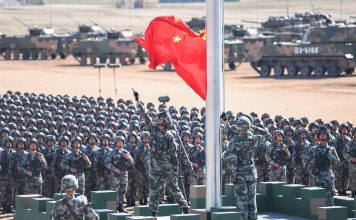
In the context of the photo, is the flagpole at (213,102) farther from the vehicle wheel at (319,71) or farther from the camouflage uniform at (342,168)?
the vehicle wheel at (319,71)

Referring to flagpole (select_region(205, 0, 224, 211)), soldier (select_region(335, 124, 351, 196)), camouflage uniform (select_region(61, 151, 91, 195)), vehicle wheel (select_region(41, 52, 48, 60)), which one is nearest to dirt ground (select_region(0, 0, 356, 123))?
vehicle wheel (select_region(41, 52, 48, 60))

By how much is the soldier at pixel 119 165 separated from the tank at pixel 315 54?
26.6m

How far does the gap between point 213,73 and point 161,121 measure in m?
2.17

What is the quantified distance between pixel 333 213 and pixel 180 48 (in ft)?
8.72

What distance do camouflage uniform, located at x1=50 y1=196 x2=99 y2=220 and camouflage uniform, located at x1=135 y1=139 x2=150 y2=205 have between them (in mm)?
7730

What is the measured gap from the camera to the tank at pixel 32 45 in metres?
61.0

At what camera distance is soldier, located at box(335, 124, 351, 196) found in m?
19.8

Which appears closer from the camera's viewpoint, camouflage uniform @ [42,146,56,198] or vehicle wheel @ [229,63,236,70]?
camouflage uniform @ [42,146,56,198]

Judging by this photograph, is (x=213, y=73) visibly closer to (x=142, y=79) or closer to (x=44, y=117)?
(x=44, y=117)

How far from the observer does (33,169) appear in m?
18.9

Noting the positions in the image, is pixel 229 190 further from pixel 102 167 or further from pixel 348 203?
pixel 102 167

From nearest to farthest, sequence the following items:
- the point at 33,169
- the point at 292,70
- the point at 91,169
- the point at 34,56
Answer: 1. the point at 33,169
2. the point at 91,169
3. the point at 292,70
4. the point at 34,56

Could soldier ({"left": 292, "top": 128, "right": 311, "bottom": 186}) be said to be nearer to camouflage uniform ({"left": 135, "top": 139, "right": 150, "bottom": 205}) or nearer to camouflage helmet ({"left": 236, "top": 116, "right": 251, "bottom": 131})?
camouflage uniform ({"left": 135, "top": 139, "right": 150, "bottom": 205})

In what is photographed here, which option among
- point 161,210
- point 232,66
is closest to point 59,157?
point 161,210
